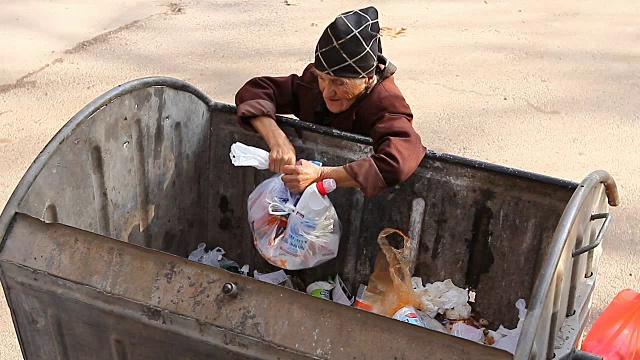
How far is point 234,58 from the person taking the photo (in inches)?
207

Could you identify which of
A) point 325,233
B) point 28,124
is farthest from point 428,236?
point 28,124

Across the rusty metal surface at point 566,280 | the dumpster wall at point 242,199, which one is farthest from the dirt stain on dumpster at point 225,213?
the rusty metal surface at point 566,280

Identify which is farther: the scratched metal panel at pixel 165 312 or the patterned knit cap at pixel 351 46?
the patterned knit cap at pixel 351 46

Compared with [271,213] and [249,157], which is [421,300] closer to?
[271,213]

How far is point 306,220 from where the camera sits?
236 cm

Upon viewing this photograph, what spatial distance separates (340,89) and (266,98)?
0.32 metres

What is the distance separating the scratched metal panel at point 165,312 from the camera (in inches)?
62.4

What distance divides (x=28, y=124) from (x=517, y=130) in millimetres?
2792

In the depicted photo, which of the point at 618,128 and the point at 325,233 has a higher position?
the point at 325,233

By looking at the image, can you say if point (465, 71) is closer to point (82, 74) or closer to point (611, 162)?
point (611, 162)

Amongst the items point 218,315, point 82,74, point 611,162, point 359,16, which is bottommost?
point 611,162

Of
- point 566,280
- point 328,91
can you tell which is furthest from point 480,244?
point 328,91

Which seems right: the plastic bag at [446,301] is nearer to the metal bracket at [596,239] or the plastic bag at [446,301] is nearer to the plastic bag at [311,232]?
the plastic bag at [311,232]

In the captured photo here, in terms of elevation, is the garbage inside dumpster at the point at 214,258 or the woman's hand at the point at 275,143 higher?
the woman's hand at the point at 275,143
